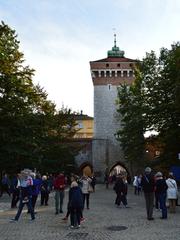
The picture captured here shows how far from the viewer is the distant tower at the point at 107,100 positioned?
70938 millimetres

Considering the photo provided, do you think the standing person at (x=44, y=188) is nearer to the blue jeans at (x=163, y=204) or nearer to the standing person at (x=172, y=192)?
the standing person at (x=172, y=192)

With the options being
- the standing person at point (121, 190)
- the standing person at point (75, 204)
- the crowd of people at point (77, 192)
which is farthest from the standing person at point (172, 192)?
the standing person at point (75, 204)

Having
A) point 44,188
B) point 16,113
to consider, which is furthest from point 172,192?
point 16,113

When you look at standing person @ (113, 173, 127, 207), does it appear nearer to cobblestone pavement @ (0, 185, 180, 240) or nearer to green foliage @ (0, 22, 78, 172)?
cobblestone pavement @ (0, 185, 180, 240)

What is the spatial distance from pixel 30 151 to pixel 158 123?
526 inches

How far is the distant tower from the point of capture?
7094 centimetres

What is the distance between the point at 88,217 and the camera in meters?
17.5

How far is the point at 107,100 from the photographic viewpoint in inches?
2847

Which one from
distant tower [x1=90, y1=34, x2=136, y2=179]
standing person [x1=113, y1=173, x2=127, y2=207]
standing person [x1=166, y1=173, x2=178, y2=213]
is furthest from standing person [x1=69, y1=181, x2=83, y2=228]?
distant tower [x1=90, y1=34, x2=136, y2=179]

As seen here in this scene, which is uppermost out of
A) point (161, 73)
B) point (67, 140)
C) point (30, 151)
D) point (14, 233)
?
point (161, 73)

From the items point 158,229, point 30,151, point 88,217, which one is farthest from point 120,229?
point 30,151

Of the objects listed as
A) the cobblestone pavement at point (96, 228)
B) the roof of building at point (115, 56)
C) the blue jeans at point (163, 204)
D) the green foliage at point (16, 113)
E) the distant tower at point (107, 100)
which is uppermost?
the roof of building at point (115, 56)

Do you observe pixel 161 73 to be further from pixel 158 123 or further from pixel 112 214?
pixel 112 214

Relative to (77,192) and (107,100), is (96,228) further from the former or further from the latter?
(107,100)
